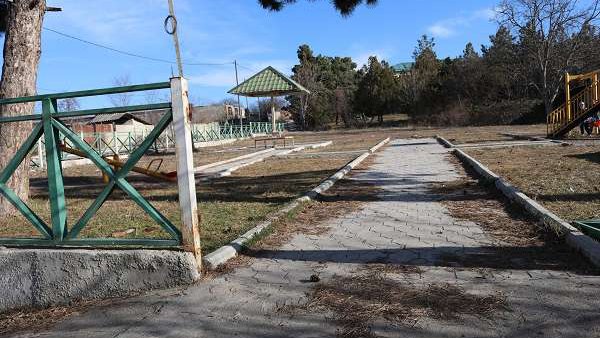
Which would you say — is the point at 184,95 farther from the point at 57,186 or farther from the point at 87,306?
the point at 87,306

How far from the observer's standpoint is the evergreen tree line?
139ft

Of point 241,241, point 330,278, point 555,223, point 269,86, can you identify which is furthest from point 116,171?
point 269,86

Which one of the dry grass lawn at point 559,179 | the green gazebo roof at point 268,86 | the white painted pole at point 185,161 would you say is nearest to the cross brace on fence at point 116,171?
the white painted pole at point 185,161

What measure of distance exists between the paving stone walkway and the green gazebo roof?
18.7m

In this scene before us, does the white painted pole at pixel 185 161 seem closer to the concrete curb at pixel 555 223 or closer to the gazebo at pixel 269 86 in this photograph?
the concrete curb at pixel 555 223

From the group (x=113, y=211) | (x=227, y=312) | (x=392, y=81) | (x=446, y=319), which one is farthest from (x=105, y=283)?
(x=392, y=81)

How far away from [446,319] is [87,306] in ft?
8.65

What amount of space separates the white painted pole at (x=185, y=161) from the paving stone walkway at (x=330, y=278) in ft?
1.33

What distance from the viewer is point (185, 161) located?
3916mm

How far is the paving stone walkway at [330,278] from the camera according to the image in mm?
3029

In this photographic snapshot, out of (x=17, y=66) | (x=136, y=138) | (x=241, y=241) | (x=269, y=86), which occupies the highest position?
(x=269, y=86)

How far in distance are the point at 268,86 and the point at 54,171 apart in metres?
20.2

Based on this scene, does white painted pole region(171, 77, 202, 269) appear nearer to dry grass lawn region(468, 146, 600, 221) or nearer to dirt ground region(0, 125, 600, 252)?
dirt ground region(0, 125, 600, 252)

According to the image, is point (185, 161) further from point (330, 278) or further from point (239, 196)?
point (239, 196)
